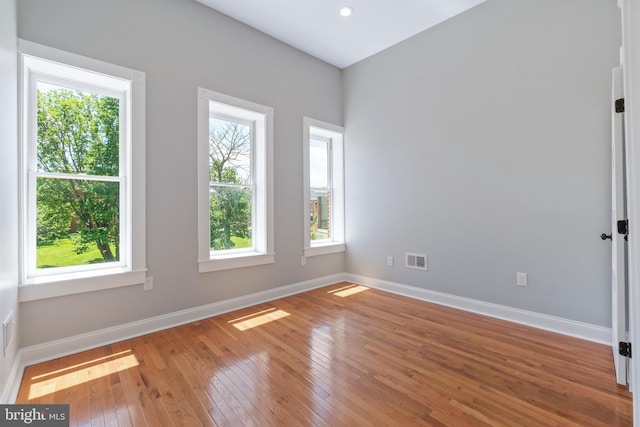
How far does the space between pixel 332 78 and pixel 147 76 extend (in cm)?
263

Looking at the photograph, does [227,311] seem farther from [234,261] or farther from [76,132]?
[76,132]

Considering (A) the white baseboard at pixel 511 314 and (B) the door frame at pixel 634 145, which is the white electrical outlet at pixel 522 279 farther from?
(B) the door frame at pixel 634 145

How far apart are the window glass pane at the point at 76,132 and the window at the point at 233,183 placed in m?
0.77

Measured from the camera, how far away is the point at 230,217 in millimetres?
3484

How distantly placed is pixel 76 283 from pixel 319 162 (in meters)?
3.23

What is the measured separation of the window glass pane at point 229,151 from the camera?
132 inches

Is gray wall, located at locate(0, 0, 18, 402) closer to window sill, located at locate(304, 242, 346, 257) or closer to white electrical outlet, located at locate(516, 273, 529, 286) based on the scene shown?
window sill, located at locate(304, 242, 346, 257)

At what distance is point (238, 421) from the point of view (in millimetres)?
1571

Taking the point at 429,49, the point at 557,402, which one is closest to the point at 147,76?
the point at 429,49

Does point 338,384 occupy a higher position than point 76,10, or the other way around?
point 76,10

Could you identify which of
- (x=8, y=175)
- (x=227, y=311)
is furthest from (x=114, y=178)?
(x=227, y=311)

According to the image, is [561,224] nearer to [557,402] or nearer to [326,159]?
[557,402]

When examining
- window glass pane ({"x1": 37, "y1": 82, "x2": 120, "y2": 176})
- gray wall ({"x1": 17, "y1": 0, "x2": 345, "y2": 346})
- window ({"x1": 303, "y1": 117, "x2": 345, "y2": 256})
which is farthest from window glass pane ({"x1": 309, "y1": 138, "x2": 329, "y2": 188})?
window glass pane ({"x1": 37, "y1": 82, "x2": 120, "y2": 176})

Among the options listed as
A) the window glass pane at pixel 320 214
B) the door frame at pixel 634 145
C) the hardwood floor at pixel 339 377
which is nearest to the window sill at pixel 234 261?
the hardwood floor at pixel 339 377
